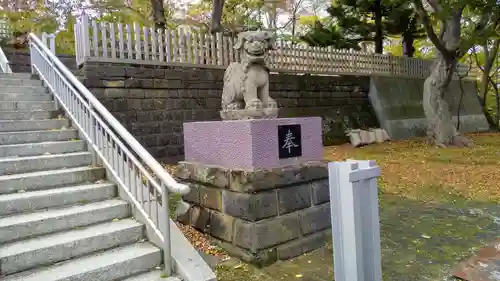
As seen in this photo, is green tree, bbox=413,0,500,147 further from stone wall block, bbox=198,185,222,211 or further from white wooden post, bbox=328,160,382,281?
white wooden post, bbox=328,160,382,281

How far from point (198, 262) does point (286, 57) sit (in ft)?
28.5

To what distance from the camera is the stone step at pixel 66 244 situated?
3023 mm

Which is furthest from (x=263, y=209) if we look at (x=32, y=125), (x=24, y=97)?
(x=24, y=97)

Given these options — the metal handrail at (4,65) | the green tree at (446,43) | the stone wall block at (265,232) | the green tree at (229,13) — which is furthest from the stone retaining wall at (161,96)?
the green tree at (229,13)

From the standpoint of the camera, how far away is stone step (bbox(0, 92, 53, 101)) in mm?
5692

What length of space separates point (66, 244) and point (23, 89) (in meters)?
3.94

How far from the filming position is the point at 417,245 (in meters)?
4.14

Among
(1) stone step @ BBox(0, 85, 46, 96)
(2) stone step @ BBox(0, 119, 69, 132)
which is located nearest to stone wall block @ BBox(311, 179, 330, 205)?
(2) stone step @ BBox(0, 119, 69, 132)

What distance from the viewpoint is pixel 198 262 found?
3.40 meters

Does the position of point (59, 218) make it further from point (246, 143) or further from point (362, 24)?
point (362, 24)

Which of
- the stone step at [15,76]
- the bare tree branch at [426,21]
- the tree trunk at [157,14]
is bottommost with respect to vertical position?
the stone step at [15,76]

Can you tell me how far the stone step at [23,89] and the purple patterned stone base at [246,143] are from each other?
3161 millimetres

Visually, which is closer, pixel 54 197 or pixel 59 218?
pixel 59 218

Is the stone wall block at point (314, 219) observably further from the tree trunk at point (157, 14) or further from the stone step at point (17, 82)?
the tree trunk at point (157, 14)
